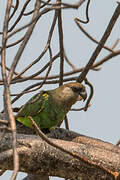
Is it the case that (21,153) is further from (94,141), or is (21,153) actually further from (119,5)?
(119,5)

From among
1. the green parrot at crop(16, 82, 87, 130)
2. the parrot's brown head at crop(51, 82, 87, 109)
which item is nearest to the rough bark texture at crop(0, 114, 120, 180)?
the green parrot at crop(16, 82, 87, 130)

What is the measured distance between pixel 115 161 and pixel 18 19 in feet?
5.42

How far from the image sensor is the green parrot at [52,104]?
4.55 metres

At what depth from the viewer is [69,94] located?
15.7ft

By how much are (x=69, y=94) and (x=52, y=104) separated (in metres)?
0.25

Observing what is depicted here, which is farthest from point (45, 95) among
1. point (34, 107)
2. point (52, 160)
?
point (52, 160)

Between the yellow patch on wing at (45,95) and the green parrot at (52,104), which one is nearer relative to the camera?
the green parrot at (52,104)

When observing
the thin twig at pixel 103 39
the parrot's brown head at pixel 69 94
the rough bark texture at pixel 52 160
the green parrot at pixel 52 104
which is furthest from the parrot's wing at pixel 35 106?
the rough bark texture at pixel 52 160

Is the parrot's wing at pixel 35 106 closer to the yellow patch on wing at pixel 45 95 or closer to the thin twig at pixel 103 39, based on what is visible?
the yellow patch on wing at pixel 45 95

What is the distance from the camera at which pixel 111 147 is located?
3352 mm

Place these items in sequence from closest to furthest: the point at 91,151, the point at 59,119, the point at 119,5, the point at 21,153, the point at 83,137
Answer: the point at 21,153 → the point at 91,151 → the point at 119,5 → the point at 83,137 → the point at 59,119

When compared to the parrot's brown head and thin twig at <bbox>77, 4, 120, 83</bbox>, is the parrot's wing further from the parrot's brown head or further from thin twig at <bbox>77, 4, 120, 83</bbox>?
thin twig at <bbox>77, 4, 120, 83</bbox>

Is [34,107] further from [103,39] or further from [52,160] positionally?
[52,160]

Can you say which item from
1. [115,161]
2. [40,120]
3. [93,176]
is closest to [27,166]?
[93,176]
